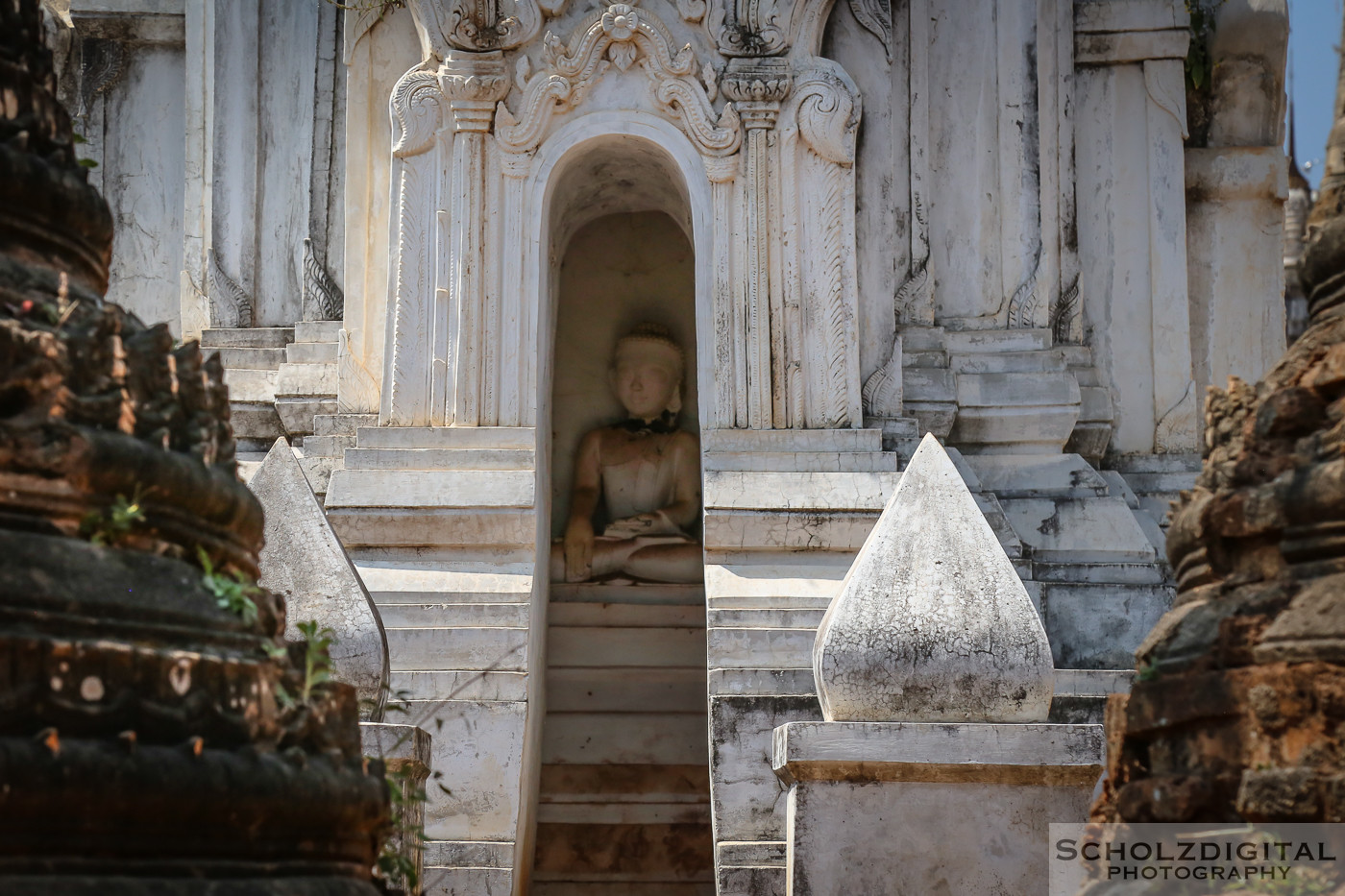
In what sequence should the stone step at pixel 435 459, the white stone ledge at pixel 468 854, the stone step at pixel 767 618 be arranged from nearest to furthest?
1. the white stone ledge at pixel 468 854
2. the stone step at pixel 767 618
3. the stone step at pixel 435 459

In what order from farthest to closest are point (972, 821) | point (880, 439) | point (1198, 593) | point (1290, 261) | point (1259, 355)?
point (1290, 261), point (1259, 355), point (880, 439), point (972, 821), point (1198, 593)

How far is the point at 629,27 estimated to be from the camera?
1013 cm

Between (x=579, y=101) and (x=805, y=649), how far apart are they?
348cm

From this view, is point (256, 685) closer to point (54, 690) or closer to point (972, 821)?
point (54, 690)

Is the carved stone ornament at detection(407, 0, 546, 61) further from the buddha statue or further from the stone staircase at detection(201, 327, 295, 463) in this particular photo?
the buddha statue

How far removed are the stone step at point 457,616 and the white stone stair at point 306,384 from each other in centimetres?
197

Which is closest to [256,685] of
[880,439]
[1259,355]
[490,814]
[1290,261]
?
[490,814]

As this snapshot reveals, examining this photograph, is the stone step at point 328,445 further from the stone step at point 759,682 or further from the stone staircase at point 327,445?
the stone step at point 759,682

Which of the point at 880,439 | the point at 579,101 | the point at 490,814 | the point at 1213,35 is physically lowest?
the point at 490,814

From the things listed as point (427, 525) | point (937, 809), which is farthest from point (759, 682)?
point (427, 525)

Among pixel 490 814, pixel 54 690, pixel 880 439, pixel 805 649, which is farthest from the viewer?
pixel 880 439

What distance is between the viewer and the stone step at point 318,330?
35.5ft

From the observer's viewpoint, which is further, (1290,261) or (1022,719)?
(1290,261)

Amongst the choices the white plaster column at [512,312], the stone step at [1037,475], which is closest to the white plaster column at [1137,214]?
the stone step at [1037,475]
